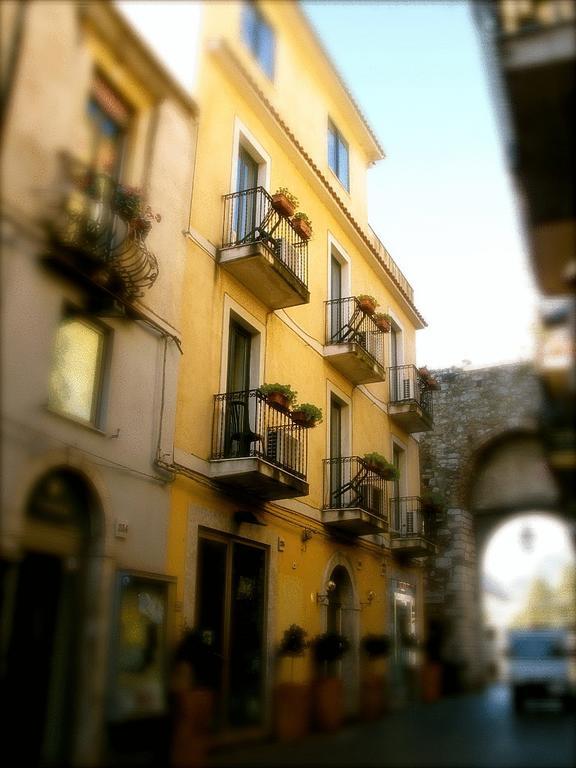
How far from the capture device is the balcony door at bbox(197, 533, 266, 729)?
30.4 feet

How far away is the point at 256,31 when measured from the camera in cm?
579

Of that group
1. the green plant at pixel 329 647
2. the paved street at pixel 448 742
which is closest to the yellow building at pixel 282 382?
the green plant at pixel 329 647

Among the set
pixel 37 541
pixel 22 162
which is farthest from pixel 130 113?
pixel 37 541

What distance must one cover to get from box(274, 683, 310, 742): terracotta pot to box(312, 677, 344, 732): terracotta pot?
101 mm

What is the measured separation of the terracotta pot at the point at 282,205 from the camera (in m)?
11.6

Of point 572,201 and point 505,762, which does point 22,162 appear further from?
point 505,762

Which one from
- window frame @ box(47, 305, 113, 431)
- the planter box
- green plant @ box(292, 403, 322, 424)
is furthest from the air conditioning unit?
the planter box

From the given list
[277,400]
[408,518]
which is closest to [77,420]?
[277,400]

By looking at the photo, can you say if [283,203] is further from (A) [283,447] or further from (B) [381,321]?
(B) [381,321]

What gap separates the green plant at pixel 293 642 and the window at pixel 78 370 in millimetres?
4511

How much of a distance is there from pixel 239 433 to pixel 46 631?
15.7 ft

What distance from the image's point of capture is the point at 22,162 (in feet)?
14.3

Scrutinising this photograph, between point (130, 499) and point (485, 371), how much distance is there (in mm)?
3753

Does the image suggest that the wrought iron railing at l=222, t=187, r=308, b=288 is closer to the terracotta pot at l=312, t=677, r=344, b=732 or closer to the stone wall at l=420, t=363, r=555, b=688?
the stone wall at l=420, t=363, r=555, b=688
